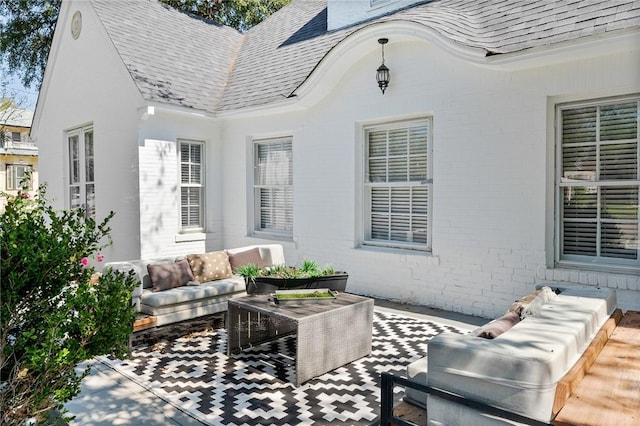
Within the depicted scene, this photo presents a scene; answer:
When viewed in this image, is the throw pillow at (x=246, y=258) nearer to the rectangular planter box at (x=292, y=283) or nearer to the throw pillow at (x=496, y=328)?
the rectangular planter box at (x=292, y=283)

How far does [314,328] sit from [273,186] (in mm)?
5469

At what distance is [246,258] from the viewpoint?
7.24 metres

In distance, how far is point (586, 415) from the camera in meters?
2.32

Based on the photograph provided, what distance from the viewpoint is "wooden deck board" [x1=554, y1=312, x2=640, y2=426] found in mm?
2283

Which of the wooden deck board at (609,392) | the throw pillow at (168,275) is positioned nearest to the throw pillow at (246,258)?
the throw pillow at (168,275)

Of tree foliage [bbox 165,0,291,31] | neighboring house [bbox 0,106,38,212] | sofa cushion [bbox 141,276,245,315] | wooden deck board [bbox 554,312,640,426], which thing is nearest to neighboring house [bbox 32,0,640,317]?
sofa cushion [bbox 141,276,245,315]

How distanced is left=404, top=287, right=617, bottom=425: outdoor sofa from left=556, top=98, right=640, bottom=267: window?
3.01 m

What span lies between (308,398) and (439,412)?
5.40 feet

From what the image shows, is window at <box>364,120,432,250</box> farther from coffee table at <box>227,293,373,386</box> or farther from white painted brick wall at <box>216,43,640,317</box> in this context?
coffee table at <box>227,293,373,386</box>

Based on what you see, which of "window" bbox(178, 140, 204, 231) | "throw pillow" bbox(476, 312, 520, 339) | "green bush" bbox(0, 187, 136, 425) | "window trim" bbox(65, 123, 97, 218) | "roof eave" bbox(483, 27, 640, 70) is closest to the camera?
"green bush" bbox(0, 187, 136, 425)

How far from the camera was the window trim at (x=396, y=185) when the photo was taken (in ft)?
23.4

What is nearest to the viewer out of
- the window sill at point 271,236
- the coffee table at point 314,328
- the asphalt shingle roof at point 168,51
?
the coffee table at point 314,328

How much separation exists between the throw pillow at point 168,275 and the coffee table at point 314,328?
1.51 m

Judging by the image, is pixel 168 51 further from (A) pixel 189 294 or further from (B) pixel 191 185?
(A) pixel 189 294
